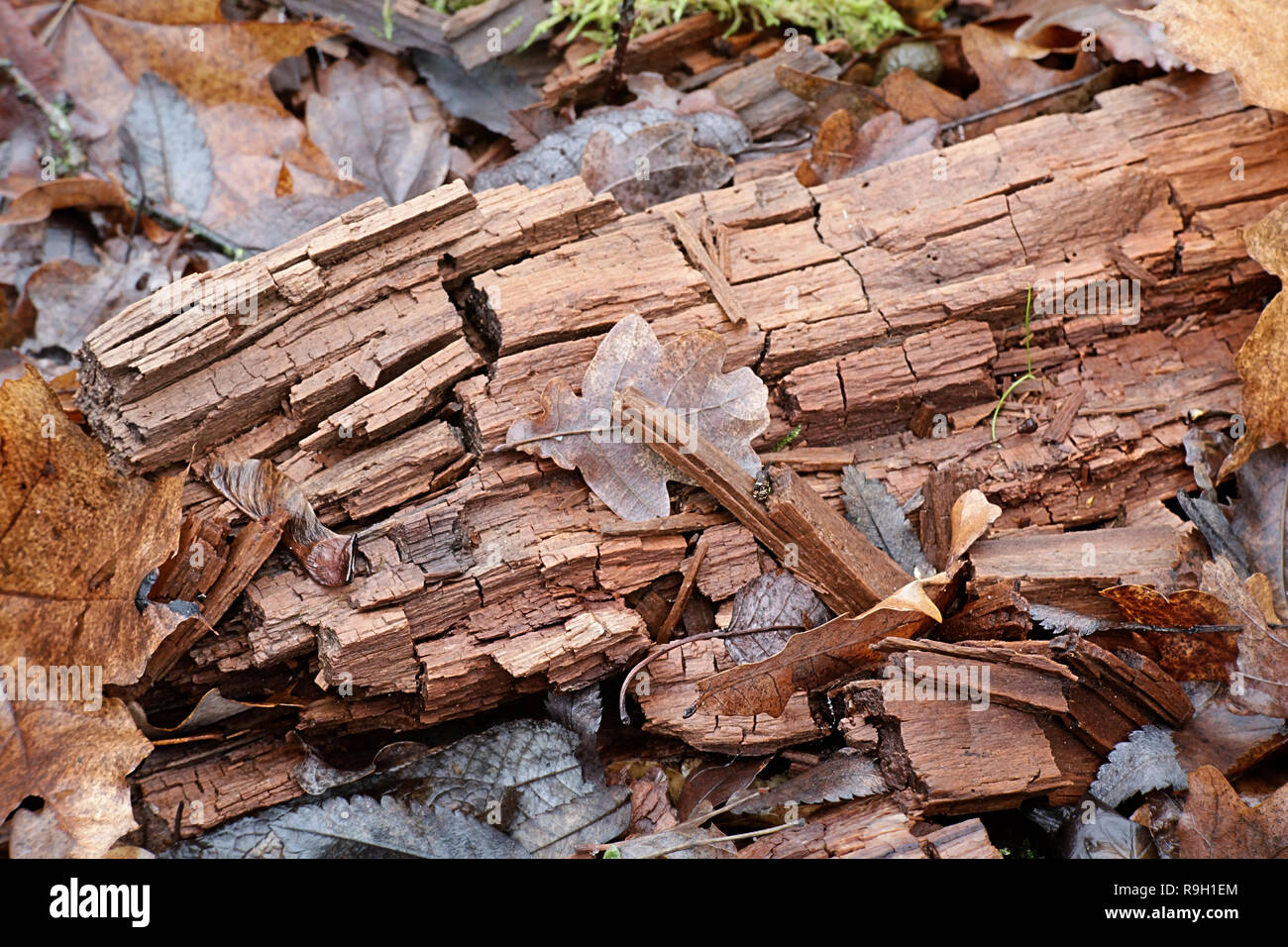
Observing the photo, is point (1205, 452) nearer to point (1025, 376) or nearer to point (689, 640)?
point (1025, 376)

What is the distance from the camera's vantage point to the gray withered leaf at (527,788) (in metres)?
2.69

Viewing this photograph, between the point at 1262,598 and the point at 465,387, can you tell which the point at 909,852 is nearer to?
the point at 1262,598

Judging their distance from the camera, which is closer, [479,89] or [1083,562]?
[1083,562]

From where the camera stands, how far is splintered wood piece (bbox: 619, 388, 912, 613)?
2850mm

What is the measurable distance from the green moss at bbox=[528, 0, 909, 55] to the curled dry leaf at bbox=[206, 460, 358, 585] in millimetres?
2587

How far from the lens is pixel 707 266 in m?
3.21

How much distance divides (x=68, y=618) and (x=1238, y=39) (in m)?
4.30

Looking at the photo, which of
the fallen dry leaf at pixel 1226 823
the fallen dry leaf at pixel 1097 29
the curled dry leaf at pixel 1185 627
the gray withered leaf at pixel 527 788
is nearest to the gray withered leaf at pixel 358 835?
the gray withered leaf at pixel 527 788

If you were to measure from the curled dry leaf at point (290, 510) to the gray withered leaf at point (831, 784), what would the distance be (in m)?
1.40

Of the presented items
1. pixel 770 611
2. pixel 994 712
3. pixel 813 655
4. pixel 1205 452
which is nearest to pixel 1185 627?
pixel 994 712

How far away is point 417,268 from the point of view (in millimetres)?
3084

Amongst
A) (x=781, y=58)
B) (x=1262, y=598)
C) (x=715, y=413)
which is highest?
(x=781, y=58)
